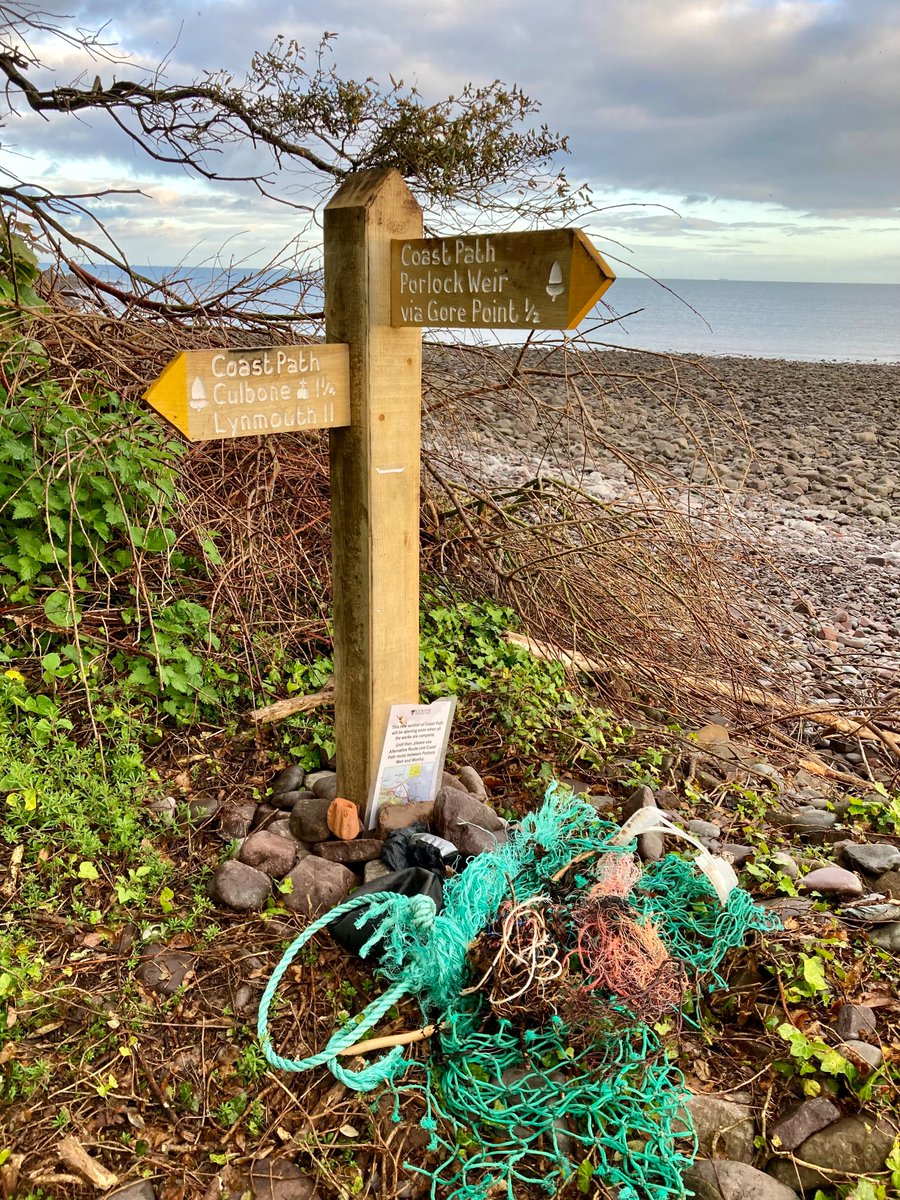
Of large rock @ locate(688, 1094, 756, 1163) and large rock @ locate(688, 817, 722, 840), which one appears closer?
large rock @ locate(688, 1094, 756, 1163)

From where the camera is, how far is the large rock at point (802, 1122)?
220 centimetres

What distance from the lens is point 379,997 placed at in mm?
2539

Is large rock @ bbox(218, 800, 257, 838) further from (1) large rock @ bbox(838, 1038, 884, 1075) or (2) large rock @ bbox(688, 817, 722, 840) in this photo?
(1) large rock @ bbox(838, 1038, 884, 1075)

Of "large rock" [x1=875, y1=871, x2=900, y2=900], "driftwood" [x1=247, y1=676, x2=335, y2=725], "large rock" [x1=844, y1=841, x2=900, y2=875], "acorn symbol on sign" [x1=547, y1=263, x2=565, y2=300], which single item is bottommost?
"large rock" [x1=875, y1=871, x2=900, y2=900]

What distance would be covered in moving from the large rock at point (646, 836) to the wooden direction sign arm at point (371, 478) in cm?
88

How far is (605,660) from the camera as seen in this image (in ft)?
14.9

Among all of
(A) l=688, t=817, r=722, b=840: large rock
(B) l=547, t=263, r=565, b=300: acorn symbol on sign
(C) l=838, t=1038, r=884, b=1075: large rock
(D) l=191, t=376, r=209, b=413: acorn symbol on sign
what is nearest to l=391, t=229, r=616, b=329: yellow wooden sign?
(B) l=547, t=263, r=565, b=300: acorn symbol on sign

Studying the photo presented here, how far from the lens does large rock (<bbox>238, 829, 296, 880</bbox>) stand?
2918 millimetres

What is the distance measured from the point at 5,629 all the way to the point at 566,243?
2.59 meters

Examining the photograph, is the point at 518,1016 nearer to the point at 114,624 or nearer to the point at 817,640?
the point at 114,624

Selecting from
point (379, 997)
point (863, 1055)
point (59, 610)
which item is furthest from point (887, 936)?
point (59, 610)

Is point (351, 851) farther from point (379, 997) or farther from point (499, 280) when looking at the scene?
point (499, 280)

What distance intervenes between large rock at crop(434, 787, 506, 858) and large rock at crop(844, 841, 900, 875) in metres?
1.22

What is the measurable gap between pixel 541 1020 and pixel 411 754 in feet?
3.32
